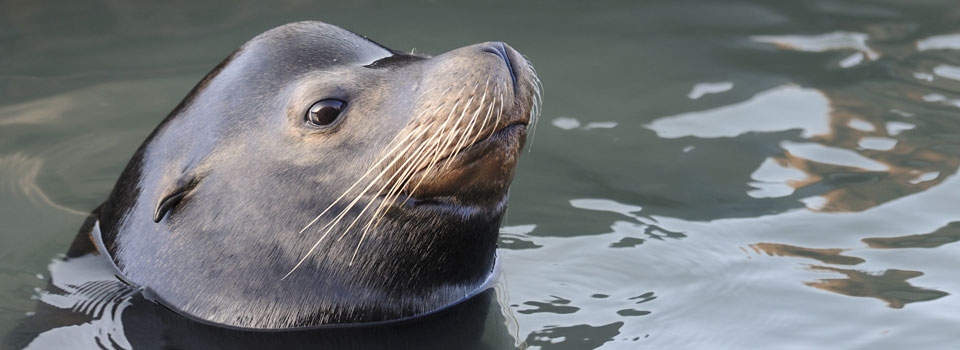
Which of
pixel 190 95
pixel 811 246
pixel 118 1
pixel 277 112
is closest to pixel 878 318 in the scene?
pixel 811 246

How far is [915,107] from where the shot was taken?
7.79 m

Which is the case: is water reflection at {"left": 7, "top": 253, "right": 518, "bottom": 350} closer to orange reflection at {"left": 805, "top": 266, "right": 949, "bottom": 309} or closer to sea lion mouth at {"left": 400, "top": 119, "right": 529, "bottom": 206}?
sea lion mouth at {"left": 400, "top": 119, "right": 529, "bottom": 206}

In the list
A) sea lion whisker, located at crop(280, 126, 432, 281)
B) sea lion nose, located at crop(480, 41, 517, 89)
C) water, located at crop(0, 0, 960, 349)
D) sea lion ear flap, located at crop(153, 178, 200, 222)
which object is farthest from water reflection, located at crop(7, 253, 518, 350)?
sea lion nose, located at crop(480, 41, 517, 89)

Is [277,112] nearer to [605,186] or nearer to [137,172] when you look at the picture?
[137,172]

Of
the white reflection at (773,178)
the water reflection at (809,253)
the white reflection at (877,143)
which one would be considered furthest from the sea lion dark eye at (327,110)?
the white reflection at (877,143)

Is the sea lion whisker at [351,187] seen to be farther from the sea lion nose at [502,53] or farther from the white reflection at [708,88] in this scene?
the white reflection at [708,88]

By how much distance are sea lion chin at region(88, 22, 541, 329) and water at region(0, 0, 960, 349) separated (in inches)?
24.8

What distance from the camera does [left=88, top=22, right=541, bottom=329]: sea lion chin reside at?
4785mm

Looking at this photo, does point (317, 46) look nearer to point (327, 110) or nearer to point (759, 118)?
point (327, 110)

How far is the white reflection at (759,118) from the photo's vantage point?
300 inches

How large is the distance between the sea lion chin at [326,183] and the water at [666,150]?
2.06 feet

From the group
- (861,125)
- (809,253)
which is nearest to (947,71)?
(861,125)

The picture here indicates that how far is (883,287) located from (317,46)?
2574 mm

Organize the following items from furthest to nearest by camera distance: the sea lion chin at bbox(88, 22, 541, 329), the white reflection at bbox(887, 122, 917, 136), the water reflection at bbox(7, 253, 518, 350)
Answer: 1. the white reflection at bbox(887, 122, 917, 136)
2. the water reflection at bbox(7, 253, 518, 350)
3. the sea lion chin at bbox(88, 22, 541, 329)
